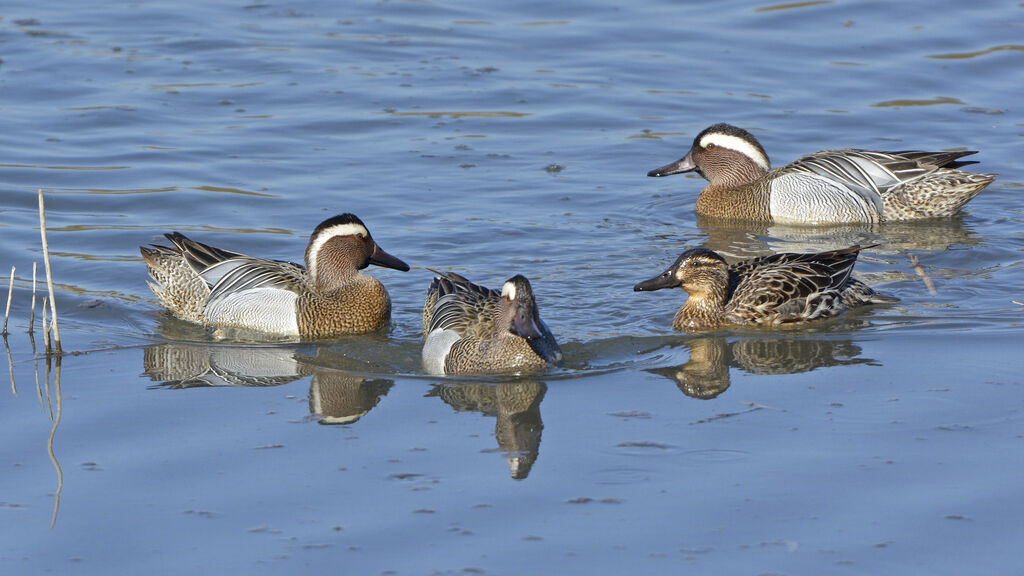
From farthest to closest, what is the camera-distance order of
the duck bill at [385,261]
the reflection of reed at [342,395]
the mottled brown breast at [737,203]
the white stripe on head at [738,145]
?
the white stripe on head at [738,145] → the mottled brown breast at [737,203] → the duck bill at [385,261] → the reflection of reed at [342,395]

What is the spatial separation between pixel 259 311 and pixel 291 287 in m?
0.28

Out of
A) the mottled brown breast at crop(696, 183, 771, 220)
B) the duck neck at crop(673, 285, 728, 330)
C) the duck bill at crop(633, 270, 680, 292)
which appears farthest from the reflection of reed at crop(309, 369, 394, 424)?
the mottled brown breast at crop(696, 183, 771, 220)

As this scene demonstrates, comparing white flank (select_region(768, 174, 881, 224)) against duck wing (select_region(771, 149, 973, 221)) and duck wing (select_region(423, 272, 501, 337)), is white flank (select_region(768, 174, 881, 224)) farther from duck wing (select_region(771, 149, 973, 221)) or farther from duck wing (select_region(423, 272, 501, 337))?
duck wing (select_region(423, 272, 501, 337))

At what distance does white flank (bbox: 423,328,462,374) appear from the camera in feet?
28.4

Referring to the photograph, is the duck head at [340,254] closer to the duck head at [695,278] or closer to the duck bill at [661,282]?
the duck bill at [661,282]

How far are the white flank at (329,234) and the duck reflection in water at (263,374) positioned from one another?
873 mm

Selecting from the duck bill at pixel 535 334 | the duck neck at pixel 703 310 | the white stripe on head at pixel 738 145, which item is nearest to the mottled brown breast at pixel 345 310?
the duck bill at pixel 535 334

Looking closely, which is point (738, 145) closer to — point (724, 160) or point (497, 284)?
point (724, 160)

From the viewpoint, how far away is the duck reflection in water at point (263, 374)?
315 inches

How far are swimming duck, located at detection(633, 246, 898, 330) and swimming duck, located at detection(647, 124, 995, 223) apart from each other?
11.1ft

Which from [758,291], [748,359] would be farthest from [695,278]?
[748,359]

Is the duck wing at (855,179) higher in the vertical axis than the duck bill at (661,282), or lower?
higher

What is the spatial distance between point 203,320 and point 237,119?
536cm

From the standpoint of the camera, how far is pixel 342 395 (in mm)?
8180
